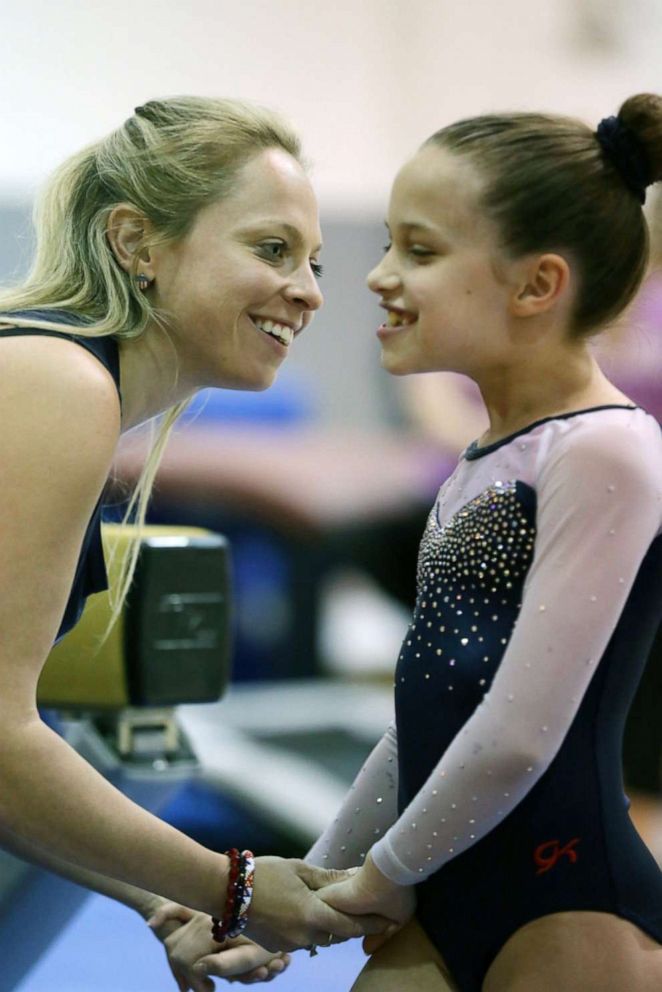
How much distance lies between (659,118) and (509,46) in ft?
8.95

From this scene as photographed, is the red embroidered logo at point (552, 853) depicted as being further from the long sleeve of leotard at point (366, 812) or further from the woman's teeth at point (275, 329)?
the woman's teeth at point (275, 329)

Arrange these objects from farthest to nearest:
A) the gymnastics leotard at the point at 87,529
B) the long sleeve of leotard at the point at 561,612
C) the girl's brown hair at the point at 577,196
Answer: the gymnastics leotard at the point at 87,529 → the girl's brown hair at the point at 577,196 → the long sleeve of leotard at the point at 561,612

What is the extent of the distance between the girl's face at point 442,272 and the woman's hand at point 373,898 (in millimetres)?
513

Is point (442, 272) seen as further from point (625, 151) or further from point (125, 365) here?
point (125, 365)

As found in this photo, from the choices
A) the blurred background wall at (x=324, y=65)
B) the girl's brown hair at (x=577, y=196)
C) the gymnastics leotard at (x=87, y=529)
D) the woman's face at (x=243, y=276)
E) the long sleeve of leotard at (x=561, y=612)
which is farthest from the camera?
the blurred background wall at (x=324, y=65)

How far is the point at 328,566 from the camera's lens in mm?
4395

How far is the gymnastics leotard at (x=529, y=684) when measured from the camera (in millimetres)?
1166

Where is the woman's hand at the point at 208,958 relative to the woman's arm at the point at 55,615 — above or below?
below

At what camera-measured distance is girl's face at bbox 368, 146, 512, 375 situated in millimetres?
→ 1295

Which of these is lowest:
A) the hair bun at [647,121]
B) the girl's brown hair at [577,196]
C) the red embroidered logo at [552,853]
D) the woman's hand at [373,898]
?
the woman's hand at [373,898]

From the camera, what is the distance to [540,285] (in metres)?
1.29

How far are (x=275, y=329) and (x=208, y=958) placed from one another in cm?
73

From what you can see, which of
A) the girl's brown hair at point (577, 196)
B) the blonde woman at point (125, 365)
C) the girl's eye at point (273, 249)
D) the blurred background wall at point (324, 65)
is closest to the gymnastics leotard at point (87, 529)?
the blonde woman at point (125, 365)

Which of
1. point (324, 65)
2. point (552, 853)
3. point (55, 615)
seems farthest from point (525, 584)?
point (324, 65)
